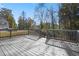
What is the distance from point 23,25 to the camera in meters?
3.04

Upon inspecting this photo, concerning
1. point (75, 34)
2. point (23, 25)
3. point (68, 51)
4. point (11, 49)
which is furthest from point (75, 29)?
point (11, 49)

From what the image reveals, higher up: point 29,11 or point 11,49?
point 29,11

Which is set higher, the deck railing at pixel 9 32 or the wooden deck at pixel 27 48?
the deck railing at pixel 9 32

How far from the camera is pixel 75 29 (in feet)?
9.83

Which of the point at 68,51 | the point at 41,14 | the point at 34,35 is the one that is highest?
the point at 41,14

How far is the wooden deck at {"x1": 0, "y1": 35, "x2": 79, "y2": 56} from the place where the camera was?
2969 millimetres

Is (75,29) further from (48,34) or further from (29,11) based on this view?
(29,11)

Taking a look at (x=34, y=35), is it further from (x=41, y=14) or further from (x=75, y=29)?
(x=75, y=29)

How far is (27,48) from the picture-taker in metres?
3.01

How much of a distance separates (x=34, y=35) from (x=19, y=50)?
0.29m

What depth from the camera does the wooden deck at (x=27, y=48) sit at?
9.74ft

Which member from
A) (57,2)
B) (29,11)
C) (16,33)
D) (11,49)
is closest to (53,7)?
(57,2)

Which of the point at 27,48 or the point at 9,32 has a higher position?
the point at 9,32

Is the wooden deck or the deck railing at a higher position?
the deck railing
